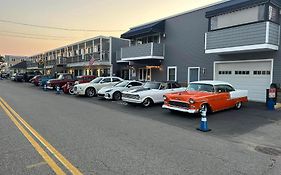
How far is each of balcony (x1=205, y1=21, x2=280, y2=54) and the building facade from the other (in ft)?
43.3

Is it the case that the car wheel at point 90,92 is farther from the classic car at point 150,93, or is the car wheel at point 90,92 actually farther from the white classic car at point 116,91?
the classic car at point 150,93

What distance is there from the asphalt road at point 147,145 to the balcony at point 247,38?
16.9ft

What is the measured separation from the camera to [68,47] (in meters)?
44.3

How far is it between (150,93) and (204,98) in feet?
12.5

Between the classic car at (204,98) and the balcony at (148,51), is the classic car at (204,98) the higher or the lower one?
the lower one

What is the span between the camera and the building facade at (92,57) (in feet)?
101

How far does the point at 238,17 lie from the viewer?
1438 cm

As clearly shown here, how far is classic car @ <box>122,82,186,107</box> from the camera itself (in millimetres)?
12609

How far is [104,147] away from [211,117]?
5.86 metres

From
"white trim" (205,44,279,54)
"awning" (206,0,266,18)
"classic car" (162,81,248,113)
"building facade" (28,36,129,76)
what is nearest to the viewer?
"classic car" (162,81,248,113)

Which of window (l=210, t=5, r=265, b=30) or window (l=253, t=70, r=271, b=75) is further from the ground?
window (l=210, t=5, r=265, b=30)

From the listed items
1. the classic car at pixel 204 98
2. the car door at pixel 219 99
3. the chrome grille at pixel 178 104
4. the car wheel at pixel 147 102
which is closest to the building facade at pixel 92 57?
the car wheel at pixel 147 102

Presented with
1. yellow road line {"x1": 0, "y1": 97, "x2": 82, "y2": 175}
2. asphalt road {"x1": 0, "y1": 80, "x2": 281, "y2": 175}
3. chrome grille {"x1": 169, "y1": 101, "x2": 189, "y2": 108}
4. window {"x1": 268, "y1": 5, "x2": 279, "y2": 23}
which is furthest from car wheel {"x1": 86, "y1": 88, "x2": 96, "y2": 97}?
window {"x1": 268, "y1": 5, "x2": 279, "y2": 23}

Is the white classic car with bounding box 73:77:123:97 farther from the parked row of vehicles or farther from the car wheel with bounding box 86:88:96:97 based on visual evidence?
the parked row of vehicles
